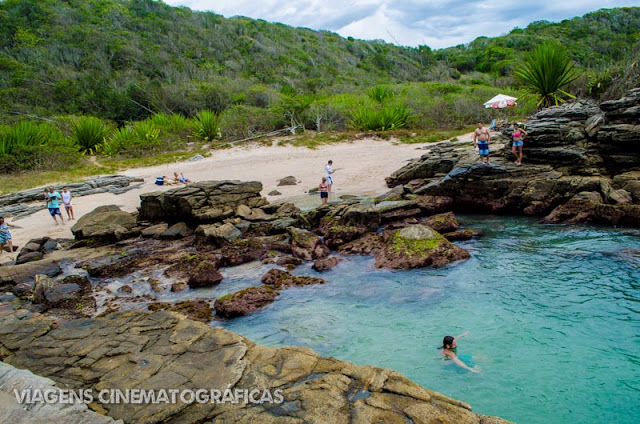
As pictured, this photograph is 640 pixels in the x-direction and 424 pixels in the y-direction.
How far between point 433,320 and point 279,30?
246ft

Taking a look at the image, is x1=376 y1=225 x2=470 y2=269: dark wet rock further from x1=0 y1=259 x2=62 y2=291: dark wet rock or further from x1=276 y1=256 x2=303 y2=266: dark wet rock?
x1=0 y1=259 x2=62 y2=291: dark wet rock

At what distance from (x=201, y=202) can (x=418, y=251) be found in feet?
27.4

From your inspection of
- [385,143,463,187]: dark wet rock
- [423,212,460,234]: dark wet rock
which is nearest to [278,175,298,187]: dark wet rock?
[385,143,463,187]: dark wet rock

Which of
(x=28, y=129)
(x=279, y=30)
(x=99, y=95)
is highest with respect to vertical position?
(x=279, y=30)

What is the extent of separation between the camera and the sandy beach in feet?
59.0

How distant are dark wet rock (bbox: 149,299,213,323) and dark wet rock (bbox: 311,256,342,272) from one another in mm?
3109

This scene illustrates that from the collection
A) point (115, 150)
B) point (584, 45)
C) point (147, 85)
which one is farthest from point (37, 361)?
point (584, 45)

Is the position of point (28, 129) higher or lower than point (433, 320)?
higher

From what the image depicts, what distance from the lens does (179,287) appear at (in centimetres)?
1066

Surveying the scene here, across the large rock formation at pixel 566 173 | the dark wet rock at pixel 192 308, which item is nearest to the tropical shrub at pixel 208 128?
the large rock formation at pixel 566 173

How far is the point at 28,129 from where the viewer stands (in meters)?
25.1

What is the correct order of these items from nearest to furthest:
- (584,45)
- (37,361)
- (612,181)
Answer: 1. (37,361)
2. (612,181)
3. (584,45)

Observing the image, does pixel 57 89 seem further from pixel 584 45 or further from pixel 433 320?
pixel 584 45

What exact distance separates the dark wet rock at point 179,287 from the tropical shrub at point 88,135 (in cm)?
2119
